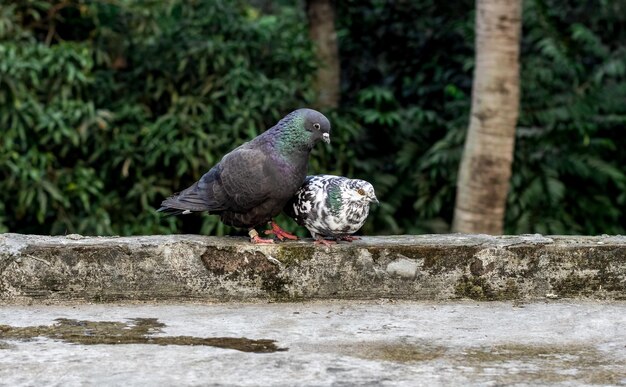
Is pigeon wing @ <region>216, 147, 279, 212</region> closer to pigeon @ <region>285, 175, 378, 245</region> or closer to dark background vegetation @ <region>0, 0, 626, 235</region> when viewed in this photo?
pigeon @ <region>285, 175, 378, 245</region>

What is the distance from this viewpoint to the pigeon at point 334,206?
4.65m

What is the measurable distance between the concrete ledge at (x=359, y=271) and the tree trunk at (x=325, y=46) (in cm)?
456

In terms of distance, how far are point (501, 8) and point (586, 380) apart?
155 inches

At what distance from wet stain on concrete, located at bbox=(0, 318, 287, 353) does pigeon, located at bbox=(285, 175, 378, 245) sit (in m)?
0.82

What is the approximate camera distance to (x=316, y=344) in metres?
3.98

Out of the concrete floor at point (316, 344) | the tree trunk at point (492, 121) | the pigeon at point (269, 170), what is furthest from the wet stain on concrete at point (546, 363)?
the tree trunk at point (492, 121)

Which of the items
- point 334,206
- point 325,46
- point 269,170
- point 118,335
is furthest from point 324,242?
point 325,46

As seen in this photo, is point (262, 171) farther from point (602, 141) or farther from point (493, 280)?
point (602, 141)

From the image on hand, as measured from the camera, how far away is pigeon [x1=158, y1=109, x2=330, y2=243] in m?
4.71

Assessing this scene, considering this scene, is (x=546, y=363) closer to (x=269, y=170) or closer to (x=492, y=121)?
(x=269, y=170)

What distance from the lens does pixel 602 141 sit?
8969 millimetres

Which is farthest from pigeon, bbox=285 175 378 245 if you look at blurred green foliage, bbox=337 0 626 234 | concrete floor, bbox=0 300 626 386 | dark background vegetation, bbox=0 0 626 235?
blurred green foliage, bbox=337 0 626 234

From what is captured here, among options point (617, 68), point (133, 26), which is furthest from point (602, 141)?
point (133, 26)

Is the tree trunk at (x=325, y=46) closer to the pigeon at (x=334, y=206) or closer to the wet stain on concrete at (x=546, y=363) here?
the pigeon at (x=334, y=206)
